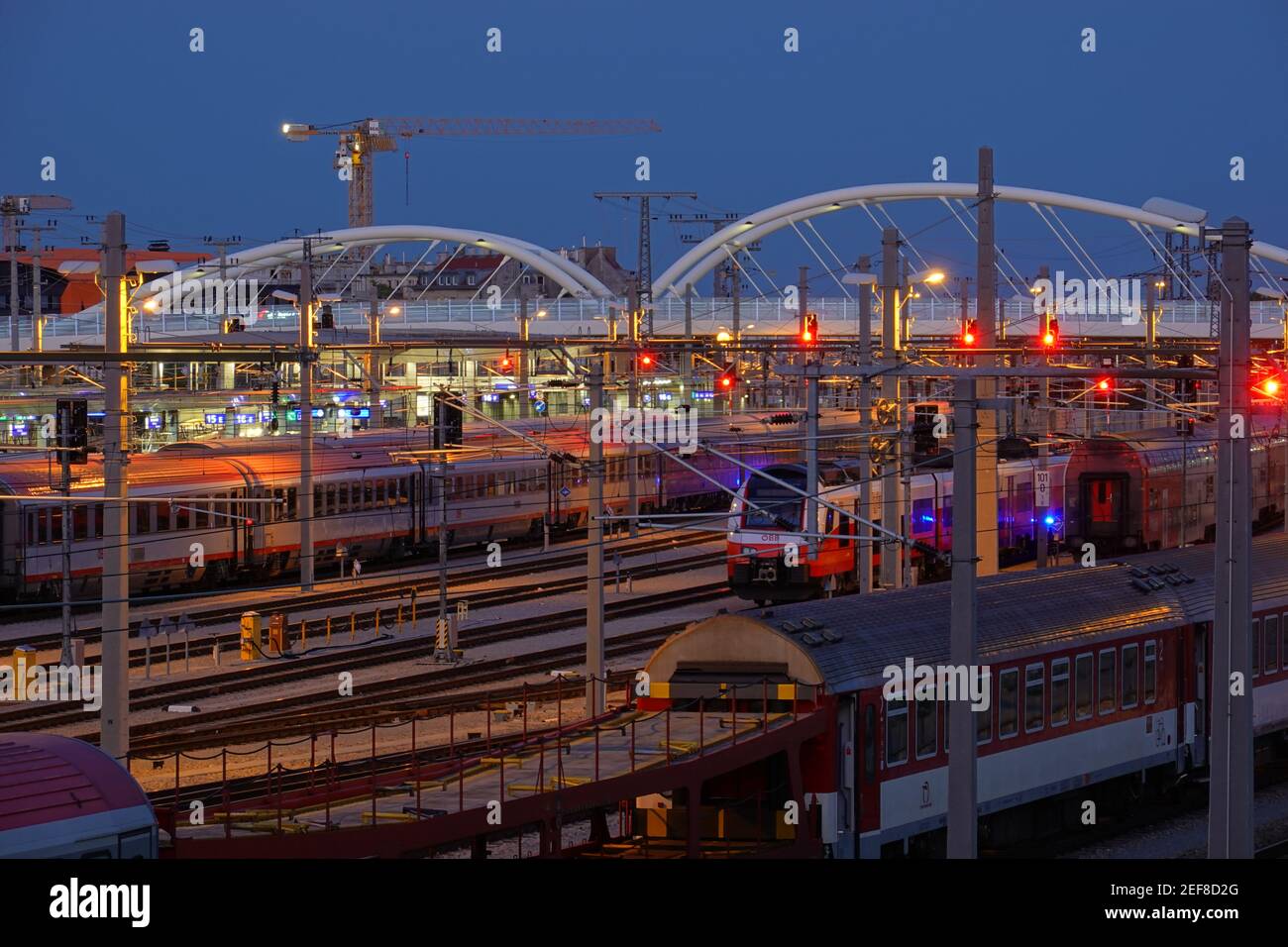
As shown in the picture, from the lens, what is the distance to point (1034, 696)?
18.4 meters

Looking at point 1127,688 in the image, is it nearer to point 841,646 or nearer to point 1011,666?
point 1011,666

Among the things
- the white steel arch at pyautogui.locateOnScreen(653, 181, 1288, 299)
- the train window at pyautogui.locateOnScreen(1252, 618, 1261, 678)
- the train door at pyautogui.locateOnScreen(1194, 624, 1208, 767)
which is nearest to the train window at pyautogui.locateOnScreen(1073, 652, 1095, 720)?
the train door at pyautogui.locateOnScreen(1194, 624, 1208, 767)

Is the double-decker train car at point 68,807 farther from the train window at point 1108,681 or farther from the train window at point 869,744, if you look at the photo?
the train window at point 1108,681

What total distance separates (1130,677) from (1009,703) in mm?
2612

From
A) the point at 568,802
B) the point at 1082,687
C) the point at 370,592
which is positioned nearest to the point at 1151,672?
the point at 1082,687

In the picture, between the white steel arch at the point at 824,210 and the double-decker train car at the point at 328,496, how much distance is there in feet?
165

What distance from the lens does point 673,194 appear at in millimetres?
84938

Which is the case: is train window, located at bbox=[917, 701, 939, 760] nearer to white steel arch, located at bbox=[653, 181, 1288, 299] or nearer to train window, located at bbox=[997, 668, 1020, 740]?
train window, located at bbox=[997, 668, 1020, 740]

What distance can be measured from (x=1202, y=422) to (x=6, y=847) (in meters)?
40.7

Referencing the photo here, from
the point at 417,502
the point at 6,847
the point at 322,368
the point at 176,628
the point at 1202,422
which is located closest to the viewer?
the point at 6,847

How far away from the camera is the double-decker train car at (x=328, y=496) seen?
3266 centimetres

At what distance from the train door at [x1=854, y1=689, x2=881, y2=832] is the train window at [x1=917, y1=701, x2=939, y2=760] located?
0.75m

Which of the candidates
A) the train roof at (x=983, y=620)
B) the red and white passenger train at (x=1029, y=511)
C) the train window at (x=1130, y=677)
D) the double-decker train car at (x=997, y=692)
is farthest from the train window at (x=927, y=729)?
the red and white passenger train at (x=1029, y=511)

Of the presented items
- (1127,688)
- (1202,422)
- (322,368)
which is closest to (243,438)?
(322,368)
